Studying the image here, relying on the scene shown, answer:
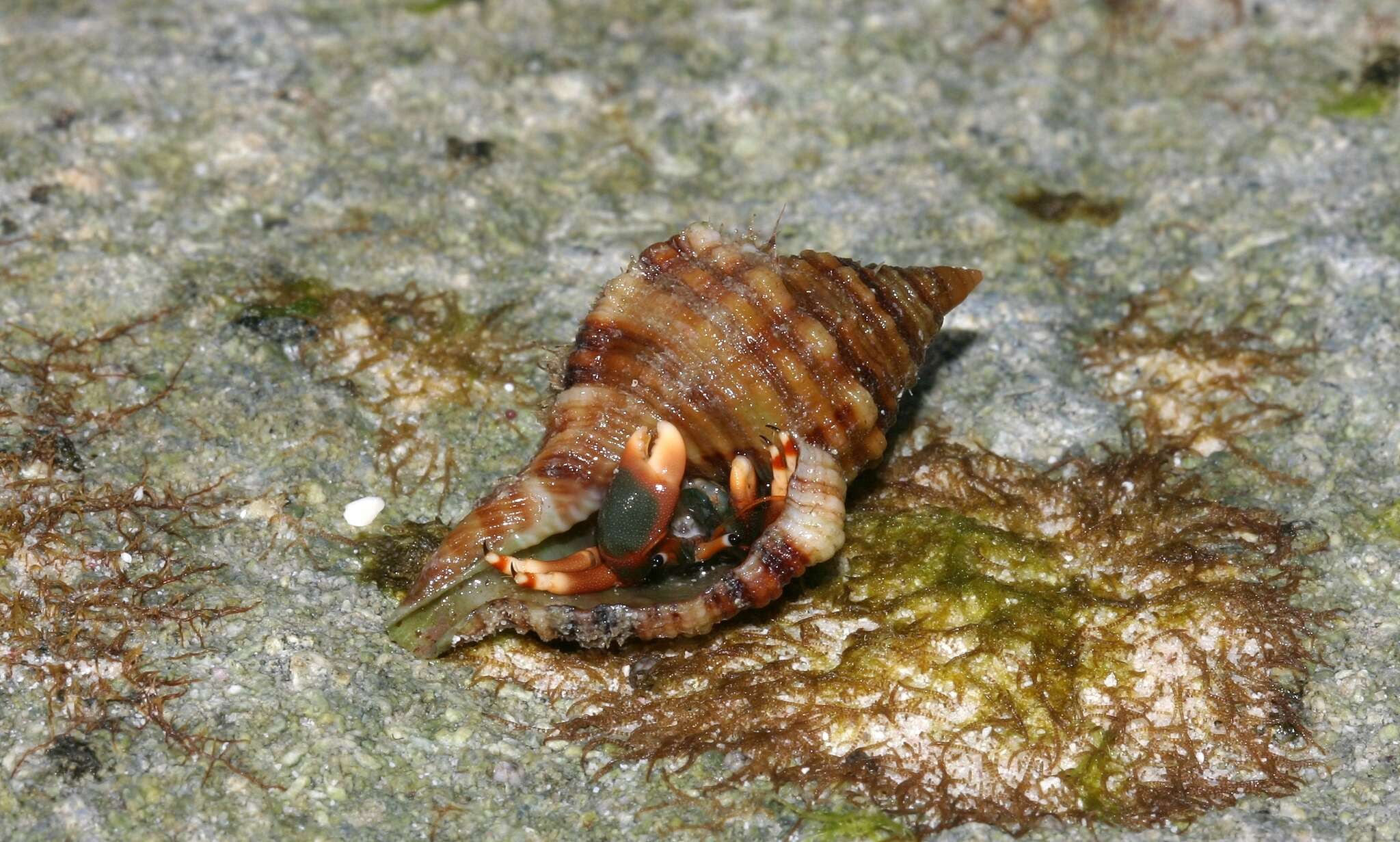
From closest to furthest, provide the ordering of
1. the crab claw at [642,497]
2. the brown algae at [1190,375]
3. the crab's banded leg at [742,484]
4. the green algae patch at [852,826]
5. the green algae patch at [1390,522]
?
the green algae patch at [852,826] → the crab claw at [642,497] → the crab's banded leg at [742,484] → the green algae patch at [1390,522] → the brown algae at [1190,375]

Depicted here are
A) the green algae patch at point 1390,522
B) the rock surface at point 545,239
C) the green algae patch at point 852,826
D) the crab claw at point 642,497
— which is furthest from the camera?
the green algae patch at point 1390,522

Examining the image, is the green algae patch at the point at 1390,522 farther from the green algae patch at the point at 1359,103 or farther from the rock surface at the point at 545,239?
the green algae patch at the point at 1359,103

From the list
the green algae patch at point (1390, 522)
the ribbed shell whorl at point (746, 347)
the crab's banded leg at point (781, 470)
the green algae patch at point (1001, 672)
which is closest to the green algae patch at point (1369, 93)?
the green algae patch at point (1390, 522)

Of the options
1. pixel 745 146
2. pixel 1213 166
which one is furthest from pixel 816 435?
pixel 1213 166

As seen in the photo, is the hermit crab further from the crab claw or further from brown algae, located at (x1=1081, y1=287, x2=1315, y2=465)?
brown algae, located at (x1=1081, y1=287, x2=1315, y2=465)

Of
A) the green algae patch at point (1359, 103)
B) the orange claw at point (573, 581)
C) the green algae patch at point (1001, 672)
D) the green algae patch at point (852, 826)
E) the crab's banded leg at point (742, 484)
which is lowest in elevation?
the green algae patch at point (852, 826)
